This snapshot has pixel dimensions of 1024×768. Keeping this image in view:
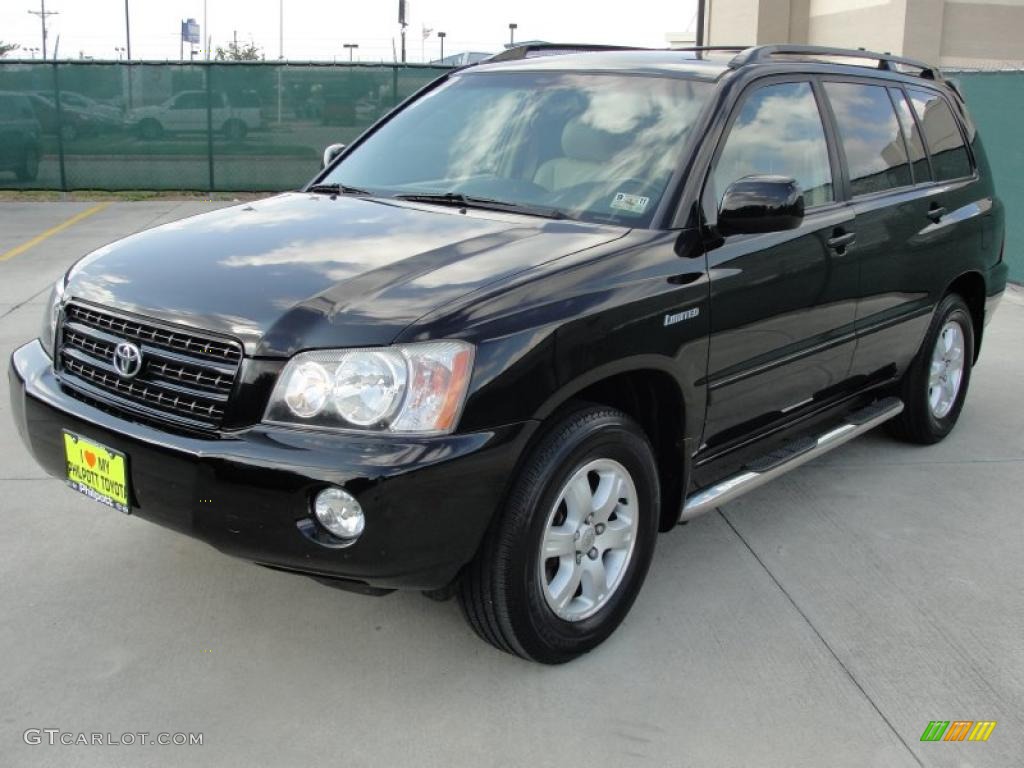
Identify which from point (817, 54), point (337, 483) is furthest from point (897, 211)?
point (337, 483)

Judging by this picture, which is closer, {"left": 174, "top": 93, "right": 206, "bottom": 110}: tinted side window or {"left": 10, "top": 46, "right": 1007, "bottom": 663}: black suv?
{"left": 10, "top": 46, "right": 1007, "bottom": 663}: black suv

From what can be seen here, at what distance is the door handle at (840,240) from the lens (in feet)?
13.9

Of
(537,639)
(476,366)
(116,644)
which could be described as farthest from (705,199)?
(116,644)

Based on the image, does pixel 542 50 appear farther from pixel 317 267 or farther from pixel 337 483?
pixel 337 483

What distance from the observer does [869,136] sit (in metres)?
4.72

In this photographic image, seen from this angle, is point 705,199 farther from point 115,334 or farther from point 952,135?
point 952,135

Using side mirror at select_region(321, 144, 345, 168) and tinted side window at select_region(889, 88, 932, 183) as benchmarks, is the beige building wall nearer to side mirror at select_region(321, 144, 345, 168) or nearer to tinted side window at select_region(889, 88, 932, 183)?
tinted side window at select_region(889, 88, 932, 183)

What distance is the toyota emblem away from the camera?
3.15 m

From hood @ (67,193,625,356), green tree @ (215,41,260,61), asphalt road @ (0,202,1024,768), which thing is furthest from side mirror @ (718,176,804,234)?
green tree @ (215,41,260,61)

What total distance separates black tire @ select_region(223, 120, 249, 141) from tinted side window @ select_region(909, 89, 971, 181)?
12721mm

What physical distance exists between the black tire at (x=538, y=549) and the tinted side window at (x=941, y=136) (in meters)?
2.81

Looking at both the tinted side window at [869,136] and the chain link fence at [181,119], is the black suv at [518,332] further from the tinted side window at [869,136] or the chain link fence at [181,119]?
the chain link fence at [181,119]

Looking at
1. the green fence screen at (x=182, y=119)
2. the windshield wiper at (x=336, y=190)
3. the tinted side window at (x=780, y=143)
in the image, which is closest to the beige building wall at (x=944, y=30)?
the green fence screen at (x=182, y=119)

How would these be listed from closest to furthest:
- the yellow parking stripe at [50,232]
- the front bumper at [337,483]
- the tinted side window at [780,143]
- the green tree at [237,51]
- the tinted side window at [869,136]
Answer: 1. the front bumper at [337,483]
2. the tinted side window at [780,143]
3. the tinted side window at [869,136]
4. the yellow parking stripe at [50,232]
5. the green tree at [237,51]
